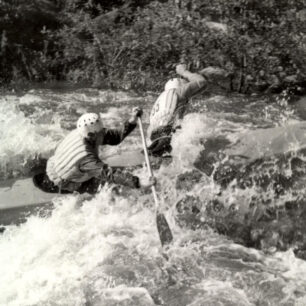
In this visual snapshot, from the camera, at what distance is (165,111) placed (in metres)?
6.70

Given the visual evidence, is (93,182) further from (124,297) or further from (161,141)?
(124,297)

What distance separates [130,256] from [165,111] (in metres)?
1.98

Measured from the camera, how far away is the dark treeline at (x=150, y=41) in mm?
9602

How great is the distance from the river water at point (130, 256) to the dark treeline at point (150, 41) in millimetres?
2806

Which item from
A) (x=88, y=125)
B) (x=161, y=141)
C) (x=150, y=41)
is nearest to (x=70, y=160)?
(x=88, y=125)

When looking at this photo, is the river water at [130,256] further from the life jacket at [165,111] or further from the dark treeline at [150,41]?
the dark treeline at [150,41]

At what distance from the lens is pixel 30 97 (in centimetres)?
973

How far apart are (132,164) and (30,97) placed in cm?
397

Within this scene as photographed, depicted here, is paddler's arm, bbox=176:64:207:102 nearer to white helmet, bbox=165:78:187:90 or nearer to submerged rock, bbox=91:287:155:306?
white helmet, bbox=165:78:187:90

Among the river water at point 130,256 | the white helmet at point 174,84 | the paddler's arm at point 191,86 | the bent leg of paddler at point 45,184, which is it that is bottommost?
the river water at point 130,256

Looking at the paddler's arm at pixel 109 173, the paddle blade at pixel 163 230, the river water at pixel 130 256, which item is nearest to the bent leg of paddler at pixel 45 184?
the river water at pixel 130 256

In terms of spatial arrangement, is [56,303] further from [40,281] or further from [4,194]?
[4,194]

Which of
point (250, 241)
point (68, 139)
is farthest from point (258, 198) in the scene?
point (68, 139)

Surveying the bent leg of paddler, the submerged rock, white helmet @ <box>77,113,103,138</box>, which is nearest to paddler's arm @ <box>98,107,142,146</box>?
white helmet @ <box>77,113,103,138</box>
